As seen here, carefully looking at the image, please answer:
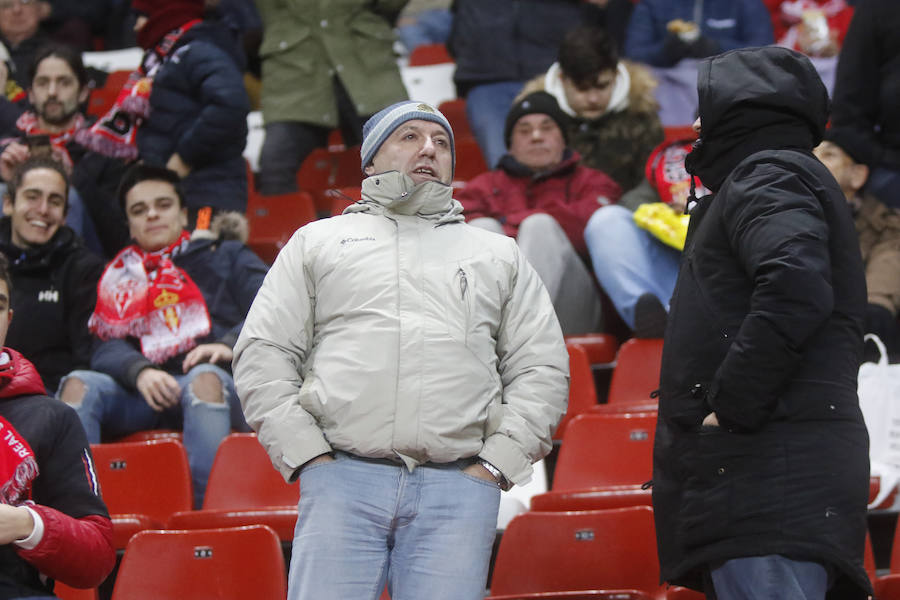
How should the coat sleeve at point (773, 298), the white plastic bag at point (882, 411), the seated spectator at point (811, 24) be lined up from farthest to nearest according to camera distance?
the seated spectator at point (811, 24) < the white plastic bag at point (882, 411) < the coat sleeve at point (773, 298)

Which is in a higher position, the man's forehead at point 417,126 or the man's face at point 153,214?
the man's forehead at point 417,126

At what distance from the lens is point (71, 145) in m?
6.00

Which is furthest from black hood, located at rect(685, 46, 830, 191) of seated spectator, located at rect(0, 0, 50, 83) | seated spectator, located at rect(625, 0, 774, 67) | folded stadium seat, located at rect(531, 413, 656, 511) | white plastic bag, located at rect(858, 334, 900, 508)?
seated spectator, located at rect(0, 0, 50, 83)

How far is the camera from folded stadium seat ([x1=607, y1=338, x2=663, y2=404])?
14.5 feet

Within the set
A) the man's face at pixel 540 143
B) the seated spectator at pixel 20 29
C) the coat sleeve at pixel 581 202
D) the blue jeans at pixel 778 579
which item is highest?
the seated spectator at pixel 20 29

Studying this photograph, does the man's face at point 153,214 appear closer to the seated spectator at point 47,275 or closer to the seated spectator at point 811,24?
the seated spectator at point 47,275

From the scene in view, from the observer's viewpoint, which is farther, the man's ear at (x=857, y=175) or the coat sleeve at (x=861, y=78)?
the coat sleeve at (x=861, y=78)

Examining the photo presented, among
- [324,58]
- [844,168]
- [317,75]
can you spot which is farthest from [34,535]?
[324,58]

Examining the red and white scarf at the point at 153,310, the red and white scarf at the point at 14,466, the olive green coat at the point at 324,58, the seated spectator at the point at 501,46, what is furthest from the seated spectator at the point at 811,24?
the red and white scarf at the point at 14,466

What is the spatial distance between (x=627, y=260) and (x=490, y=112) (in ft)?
6.44

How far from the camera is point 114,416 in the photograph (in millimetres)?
4398

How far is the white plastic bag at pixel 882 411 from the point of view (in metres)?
3.81

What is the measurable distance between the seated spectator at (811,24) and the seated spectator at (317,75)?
217 cm

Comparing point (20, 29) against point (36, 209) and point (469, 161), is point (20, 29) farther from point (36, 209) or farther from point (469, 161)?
point (36, 209)
